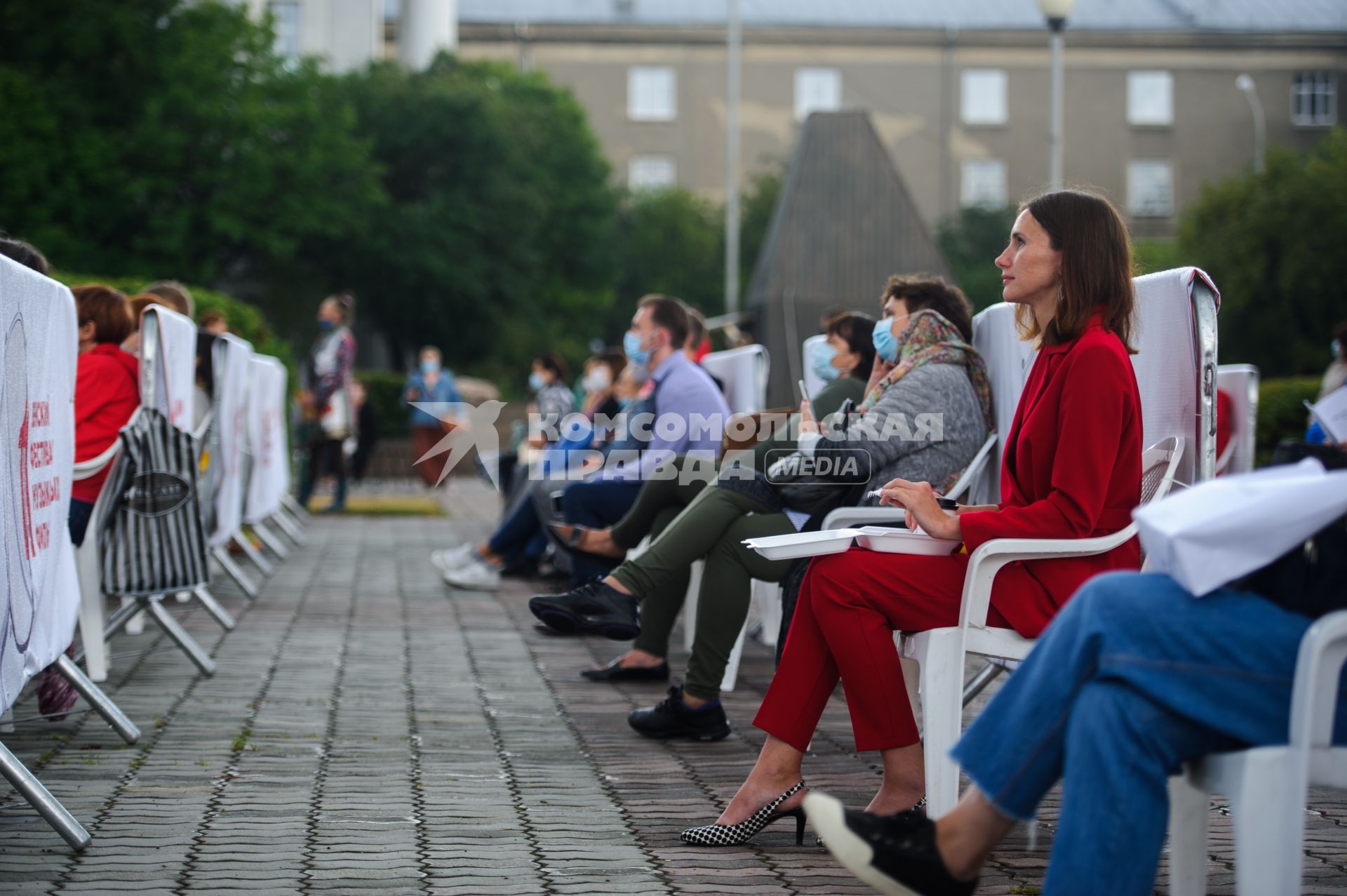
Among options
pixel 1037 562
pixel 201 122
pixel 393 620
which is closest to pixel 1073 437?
pixel 1037 562

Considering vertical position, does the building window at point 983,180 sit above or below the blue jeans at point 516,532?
above

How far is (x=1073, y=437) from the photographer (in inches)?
151

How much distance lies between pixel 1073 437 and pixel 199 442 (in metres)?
4.50

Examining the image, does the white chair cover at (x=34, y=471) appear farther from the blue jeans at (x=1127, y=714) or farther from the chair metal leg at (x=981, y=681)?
the chair metal leg at (x=981, y=681)

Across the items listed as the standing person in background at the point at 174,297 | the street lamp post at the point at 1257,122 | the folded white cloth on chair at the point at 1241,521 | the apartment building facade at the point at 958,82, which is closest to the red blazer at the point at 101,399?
the standing person in background at the point at 174,297

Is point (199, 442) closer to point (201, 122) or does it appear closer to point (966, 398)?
point (966, 398)

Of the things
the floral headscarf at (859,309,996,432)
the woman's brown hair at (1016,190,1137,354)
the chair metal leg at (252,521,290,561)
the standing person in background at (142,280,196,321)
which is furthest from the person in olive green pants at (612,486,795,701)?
the chair metal leg at (252,521,290,561)

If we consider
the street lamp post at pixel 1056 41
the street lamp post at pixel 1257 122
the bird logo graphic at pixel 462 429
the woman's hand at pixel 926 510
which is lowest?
the bird logo graphic at pixel 462 429

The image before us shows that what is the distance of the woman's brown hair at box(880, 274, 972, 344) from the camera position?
5758 millimetres

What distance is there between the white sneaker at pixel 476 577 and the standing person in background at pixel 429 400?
1097cm

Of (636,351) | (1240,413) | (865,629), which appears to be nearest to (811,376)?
(636,351)

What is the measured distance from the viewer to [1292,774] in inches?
109

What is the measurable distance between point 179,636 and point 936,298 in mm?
3586

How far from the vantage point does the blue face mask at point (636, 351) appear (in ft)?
28.4
